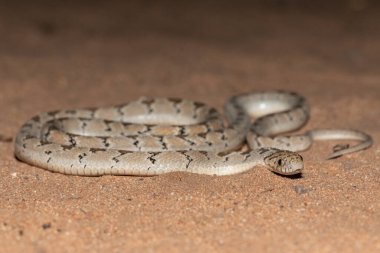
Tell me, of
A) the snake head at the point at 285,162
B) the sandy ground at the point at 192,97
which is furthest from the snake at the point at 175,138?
the sandy ground at the point at 192,97

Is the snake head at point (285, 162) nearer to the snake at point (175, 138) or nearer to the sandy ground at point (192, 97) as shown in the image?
the snake at point (175, 138)

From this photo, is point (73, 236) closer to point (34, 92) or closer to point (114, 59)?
point (34, 92)

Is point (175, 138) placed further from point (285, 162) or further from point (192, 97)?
point (192, 97)

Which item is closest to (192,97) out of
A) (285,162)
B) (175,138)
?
(175,138)

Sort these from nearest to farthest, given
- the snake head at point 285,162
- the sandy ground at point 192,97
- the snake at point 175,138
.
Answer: the sandy ground at point 192,97 < the snake head at point 285,162 < the snake at point 175,138

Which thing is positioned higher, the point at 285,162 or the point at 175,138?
the point at 175,138

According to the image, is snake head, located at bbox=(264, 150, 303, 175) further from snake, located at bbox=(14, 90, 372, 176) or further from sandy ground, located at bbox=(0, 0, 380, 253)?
sandy ground, located at bbox=(0, 0, 380, 253)

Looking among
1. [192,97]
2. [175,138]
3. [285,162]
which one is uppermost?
[192,97]
